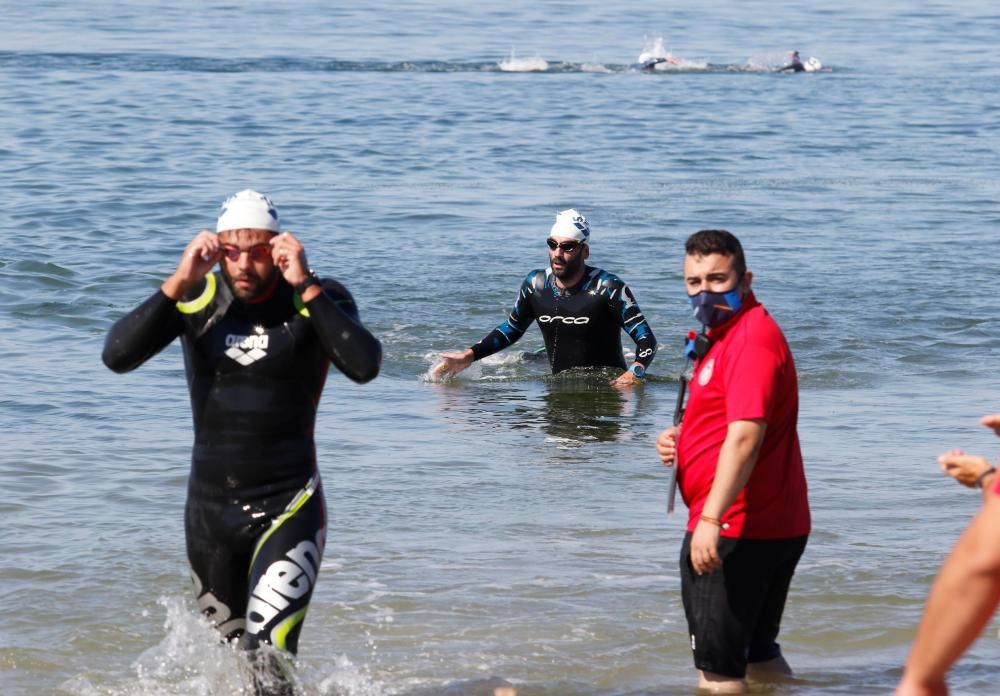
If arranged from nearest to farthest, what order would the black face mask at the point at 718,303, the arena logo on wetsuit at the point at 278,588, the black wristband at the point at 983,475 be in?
the black wristband at the point at 983,475 → the black face mask at the point at 718,303 → the arena logo on wetsuit at the point at 278,588

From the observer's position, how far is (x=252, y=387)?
5.86 metres

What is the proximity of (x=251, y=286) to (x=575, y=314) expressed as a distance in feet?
21.4

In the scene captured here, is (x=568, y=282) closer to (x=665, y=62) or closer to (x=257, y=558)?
(x=257, y=558)

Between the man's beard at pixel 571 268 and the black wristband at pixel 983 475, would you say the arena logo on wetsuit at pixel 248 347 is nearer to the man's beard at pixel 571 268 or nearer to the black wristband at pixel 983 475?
the black wristband at pixel 983 475

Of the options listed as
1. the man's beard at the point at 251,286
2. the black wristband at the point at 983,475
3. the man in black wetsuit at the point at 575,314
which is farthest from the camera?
the man in black wetsuit at the point at 575,314

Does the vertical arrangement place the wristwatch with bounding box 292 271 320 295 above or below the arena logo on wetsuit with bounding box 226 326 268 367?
above

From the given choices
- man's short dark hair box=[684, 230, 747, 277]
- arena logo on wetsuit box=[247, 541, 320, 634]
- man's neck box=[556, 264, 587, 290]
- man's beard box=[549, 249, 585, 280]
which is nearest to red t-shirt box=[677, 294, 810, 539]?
man's short dark hair box=[684, 230, 747, 277]

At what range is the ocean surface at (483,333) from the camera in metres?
7.55

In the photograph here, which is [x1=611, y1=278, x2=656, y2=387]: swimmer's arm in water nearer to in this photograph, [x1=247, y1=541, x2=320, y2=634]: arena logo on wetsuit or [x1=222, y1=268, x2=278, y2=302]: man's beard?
[x1=222, y1=268, x2=278, y2=302]: man's beard

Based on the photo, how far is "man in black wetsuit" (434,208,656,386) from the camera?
38.8ft

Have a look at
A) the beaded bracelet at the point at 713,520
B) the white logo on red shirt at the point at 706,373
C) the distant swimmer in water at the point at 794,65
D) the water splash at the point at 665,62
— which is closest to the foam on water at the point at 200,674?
the beaded bracelet at the point at 713,520

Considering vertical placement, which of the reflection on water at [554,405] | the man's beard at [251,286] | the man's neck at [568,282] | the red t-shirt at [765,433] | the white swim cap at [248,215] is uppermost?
the white swim cap at [248,215]

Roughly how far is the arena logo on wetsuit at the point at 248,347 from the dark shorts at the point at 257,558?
0.47 m

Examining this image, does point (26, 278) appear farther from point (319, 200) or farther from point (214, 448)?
point (214, 448)
